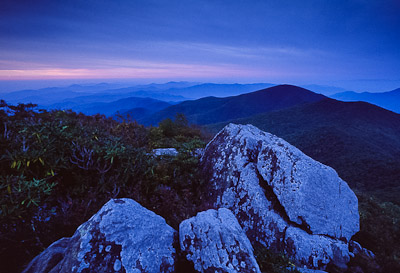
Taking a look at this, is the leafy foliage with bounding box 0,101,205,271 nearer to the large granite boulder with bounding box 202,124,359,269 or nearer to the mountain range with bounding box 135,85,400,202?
the large granite boulder with bounding box 202,124,359,269

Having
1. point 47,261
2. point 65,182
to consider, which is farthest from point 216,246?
point 65,182

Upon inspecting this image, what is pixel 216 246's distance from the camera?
3.42 meters

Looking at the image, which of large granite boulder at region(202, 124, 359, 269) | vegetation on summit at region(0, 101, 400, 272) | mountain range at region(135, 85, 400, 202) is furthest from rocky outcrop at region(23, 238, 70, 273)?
mountain range at region(135, 85, 400, 202)

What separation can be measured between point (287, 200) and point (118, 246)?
4.96 metres

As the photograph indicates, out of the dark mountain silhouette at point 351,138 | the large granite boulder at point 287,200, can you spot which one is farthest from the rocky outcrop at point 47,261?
the dark mountain silhouette at point 351,138

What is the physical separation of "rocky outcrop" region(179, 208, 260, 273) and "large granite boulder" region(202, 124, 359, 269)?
2.60 m

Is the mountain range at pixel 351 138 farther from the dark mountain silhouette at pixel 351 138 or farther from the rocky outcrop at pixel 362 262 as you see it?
the rocky outcrop at pixel 362 262

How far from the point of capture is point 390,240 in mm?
7090

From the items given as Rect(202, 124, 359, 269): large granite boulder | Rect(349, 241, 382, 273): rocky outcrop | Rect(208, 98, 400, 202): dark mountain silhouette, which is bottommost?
Rect(208, 98, 400, 202): dark mountain silhouette

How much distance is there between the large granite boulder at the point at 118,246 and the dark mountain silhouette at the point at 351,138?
85.8 feet

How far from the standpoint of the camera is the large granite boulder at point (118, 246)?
2.97 m

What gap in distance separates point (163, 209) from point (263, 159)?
12.7ft

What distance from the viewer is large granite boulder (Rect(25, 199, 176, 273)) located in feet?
9.73

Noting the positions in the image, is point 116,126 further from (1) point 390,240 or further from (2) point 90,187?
(1) point 390,240
